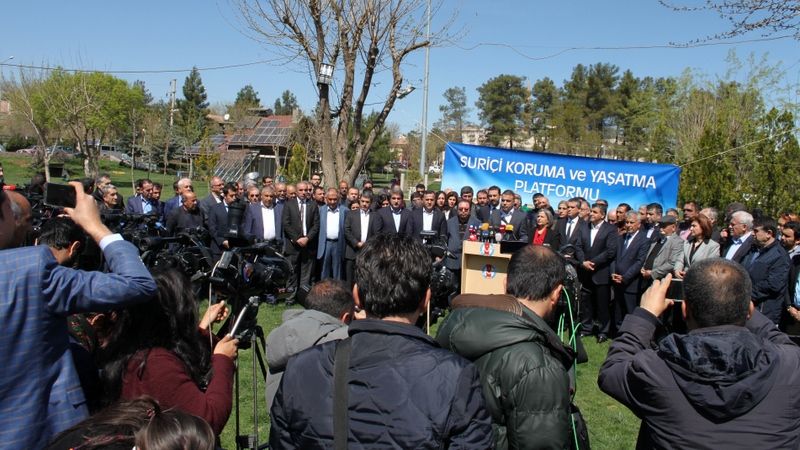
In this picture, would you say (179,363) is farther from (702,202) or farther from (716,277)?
(702,202)

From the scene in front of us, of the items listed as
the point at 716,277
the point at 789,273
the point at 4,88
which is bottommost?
the point at 789,273

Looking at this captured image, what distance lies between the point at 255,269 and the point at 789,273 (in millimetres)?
5678

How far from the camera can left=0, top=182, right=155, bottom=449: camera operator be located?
183 centimetres

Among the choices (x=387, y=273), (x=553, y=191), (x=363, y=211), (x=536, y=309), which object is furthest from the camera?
(x=553, y=191)

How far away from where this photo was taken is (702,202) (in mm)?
13359

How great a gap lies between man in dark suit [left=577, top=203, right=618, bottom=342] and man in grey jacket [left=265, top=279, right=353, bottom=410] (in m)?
5.32

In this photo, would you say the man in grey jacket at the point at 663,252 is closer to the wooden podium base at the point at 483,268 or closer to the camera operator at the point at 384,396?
the wooden podium base at the point at 483,268

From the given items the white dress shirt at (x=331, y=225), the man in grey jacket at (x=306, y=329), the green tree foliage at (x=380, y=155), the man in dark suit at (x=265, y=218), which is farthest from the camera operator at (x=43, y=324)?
the green tree foliage at (x=380, y=155)

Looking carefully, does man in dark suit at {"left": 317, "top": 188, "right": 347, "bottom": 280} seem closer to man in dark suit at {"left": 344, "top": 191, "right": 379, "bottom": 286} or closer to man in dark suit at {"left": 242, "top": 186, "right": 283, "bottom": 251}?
man in dark suit at {"left": 344, "top": 191, "right": 379, "bottom": 286}

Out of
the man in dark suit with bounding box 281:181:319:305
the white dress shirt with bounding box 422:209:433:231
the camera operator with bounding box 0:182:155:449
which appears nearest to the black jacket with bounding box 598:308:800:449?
the camera operator with bounding box 0:182:155:449

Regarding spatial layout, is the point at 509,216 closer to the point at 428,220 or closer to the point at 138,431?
the point at 428,220

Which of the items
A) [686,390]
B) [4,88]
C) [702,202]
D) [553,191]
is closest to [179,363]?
[686,390]

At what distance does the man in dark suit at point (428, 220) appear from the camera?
9.20m

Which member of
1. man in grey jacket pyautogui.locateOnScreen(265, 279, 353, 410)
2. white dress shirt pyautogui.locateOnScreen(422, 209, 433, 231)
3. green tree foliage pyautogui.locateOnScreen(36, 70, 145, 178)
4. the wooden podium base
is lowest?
the wooden podium base
